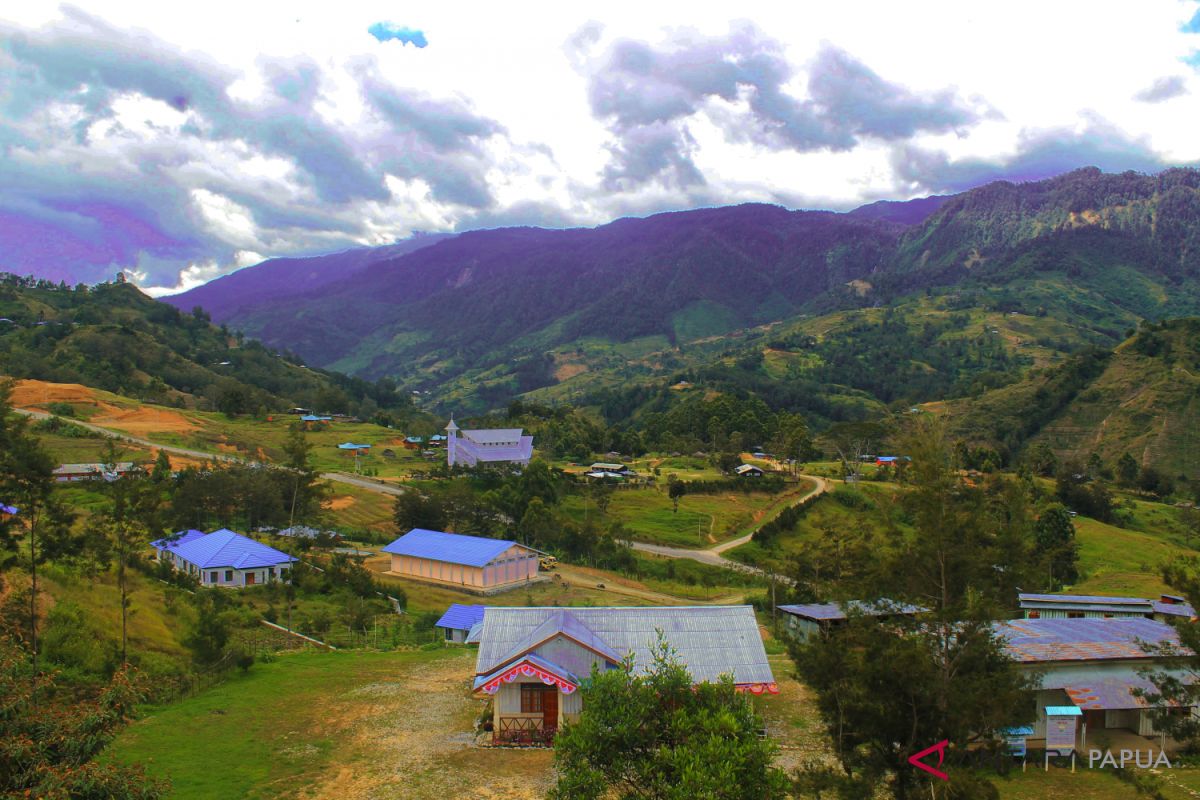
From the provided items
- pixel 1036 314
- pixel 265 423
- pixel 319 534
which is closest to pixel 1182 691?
pixel 319 534

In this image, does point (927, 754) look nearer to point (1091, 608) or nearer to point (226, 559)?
point (1091, 608)

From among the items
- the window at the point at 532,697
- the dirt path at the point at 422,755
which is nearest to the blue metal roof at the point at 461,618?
the dirt path at the point at 422,755

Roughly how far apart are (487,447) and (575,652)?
186 ft

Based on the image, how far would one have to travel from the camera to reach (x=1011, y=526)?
453 inches

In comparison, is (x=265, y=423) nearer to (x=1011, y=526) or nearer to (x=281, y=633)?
(x=281, y=633)

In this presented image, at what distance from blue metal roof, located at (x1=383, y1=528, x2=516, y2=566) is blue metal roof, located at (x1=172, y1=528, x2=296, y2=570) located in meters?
7.35

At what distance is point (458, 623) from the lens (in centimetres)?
3159

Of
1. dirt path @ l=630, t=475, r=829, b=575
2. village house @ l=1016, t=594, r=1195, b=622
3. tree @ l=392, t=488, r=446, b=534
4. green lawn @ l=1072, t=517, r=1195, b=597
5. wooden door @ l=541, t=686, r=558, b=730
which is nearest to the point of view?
wooden door @ l=541, t=686, r=558, b=730

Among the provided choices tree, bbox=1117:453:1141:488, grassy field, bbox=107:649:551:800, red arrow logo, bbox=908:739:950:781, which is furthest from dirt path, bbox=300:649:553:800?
tree, bbox=1117:453:1141:488

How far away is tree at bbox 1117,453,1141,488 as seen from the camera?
73.6 m

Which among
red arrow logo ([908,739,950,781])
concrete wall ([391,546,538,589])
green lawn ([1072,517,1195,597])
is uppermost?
red arrow logo ([908,739,950,781])

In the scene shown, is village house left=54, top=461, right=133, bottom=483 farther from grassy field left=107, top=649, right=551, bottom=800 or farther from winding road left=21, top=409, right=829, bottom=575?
grassy field left=107, top=649, right=551, bottom=800

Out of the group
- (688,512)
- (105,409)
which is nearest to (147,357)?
(105,409)

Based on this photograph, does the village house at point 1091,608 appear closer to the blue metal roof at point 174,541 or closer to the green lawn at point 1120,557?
the green lawn at point 1120,557
